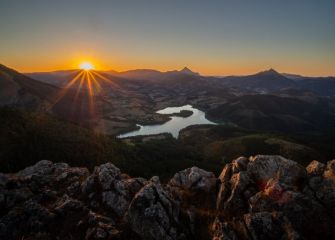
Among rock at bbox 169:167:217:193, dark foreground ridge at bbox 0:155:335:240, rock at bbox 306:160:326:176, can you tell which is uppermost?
rock at bbox 306:160:326:176

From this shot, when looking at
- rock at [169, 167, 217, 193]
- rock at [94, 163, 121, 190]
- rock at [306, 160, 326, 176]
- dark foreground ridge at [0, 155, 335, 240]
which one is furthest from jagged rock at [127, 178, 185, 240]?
rock at [306, 160, 326, 176]

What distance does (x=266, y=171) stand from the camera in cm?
→ 3959

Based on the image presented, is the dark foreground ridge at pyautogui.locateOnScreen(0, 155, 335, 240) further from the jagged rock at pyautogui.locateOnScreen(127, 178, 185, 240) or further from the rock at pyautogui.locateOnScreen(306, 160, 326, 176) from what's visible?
the jagged rock at pyautogui.locateOnScreen(127, 178, 185, 240)

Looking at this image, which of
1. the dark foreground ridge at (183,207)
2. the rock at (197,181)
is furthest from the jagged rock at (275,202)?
the rock at (197,181)

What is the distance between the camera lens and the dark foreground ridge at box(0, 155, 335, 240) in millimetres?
27875

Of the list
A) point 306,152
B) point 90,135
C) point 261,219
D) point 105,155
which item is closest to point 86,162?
point 105,155

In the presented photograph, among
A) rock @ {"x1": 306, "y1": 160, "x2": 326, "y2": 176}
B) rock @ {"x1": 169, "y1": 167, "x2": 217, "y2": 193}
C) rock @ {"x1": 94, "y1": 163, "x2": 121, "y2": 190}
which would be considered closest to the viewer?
rock @ {"x1": 306, "y1": 160, "x2": 326, "y2": 176}

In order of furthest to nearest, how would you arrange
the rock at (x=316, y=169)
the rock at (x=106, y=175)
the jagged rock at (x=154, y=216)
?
the rock at (x=106, y=175) < the rock at (x=316, y=169) < the jagged rock at (x=154, y=216)

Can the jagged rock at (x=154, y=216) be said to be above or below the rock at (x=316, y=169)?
below

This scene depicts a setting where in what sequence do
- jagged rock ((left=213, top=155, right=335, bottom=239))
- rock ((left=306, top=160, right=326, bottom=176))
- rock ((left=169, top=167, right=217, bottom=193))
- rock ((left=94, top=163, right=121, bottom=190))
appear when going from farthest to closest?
rock ((left=169, top=167, right=217, bottom=193)) → rock ((left=94, top=163, right=121, bottom=190)) → rock ((left=306, top=160, right=326, bottom=176)) → jagged rock ((left=213, top=155, right=335, bottom=239))

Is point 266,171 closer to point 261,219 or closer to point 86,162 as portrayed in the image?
point 261,219

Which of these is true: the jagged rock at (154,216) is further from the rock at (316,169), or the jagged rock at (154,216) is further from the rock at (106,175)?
the rock at (316,169)

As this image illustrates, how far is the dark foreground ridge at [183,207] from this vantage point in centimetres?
2788

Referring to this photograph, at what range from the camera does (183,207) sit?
3438 cm
